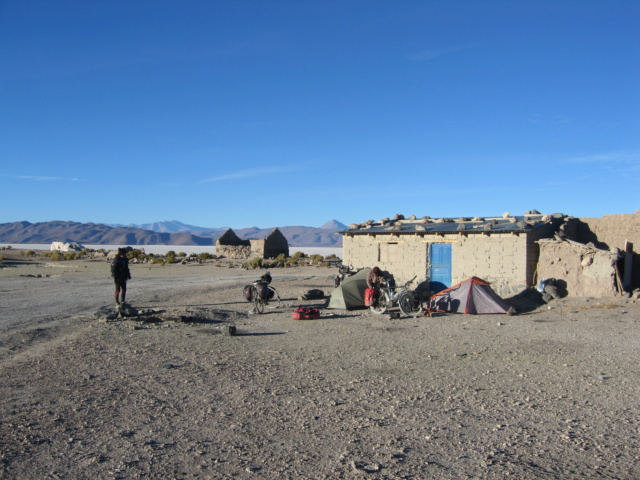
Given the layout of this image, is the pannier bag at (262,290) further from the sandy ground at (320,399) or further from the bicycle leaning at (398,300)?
the bicycle leaning at (398,300)

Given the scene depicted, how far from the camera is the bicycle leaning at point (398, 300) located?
594 inches

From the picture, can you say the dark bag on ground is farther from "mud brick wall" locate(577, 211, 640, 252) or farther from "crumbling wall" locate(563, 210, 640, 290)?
"mud brick wall" locate(577, 211, 640, 252)

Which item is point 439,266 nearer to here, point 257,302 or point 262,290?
point 262,290

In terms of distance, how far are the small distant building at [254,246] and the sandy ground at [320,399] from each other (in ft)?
106

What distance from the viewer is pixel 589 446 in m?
5.53

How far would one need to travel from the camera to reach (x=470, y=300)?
1535cm

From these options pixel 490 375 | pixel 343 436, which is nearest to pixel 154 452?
pixel 343 436

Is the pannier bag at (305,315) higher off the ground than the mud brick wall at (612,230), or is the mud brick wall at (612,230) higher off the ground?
the mud brick wall at (612,230)

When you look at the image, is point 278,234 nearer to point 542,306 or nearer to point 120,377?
point 542,306

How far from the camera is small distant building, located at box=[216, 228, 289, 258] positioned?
46.0 metres

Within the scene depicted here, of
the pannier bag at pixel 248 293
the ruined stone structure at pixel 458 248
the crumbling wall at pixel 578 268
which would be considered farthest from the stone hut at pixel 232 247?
the crumbling wall at pixel 578 268

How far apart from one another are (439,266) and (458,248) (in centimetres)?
92

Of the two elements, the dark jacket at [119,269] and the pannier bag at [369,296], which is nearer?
the dark jacket at [119,269]

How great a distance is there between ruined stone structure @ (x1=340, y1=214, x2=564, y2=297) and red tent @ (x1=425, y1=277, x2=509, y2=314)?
1138mm
